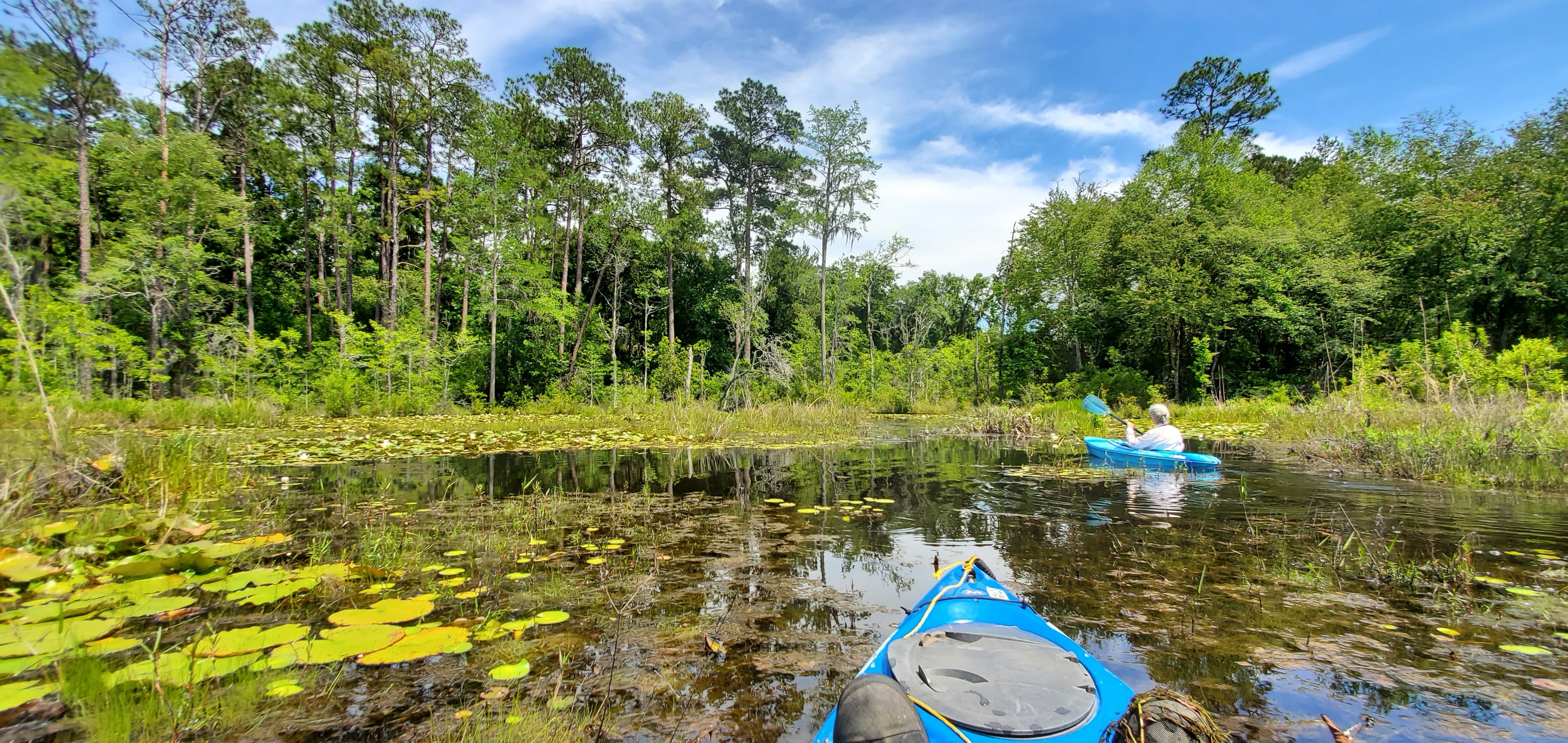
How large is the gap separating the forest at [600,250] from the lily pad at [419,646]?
42.5 feet

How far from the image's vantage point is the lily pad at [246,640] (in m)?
2.12

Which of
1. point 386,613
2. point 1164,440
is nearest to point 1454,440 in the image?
point 1164,440

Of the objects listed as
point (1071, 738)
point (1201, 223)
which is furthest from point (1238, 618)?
point (1201, 223)

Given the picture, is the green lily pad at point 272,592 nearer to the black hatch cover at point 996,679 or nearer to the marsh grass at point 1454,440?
the black hatch cover at point 996,679

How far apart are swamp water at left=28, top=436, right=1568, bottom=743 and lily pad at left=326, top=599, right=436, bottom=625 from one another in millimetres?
89

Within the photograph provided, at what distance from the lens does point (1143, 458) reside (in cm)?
830

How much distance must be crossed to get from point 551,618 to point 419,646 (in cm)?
57

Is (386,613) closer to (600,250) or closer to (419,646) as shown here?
(419,646)

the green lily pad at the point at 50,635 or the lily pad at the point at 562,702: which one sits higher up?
the green lily pad at the point at 50,635

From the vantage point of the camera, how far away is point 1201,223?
19.2 meters

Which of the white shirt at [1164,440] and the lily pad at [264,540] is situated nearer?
the lily pad at [264,540]

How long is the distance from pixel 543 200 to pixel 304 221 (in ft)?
31.8

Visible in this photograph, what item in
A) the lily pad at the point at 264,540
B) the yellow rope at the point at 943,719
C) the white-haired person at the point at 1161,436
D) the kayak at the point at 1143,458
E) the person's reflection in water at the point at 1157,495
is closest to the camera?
the yellow rope at the point at 943,719

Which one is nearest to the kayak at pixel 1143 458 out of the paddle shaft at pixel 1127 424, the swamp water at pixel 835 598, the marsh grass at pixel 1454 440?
the paddle shaft at pixel 1127 424
